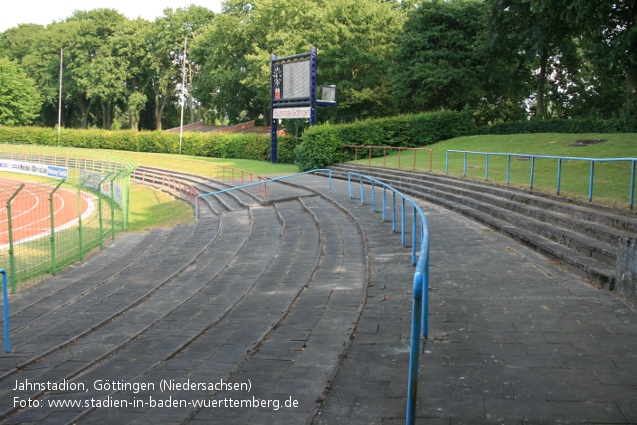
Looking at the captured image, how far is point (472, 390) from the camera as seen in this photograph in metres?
4.79

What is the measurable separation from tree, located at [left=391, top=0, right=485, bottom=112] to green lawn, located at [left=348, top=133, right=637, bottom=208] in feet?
31.1

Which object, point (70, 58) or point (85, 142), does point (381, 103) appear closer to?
point (85, 142)

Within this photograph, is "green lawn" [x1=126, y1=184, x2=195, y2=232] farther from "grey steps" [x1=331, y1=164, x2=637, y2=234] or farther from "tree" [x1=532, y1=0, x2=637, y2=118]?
"tree" [x1=532, y1=0, x2=637, y2=118]

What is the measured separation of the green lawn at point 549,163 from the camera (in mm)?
14008

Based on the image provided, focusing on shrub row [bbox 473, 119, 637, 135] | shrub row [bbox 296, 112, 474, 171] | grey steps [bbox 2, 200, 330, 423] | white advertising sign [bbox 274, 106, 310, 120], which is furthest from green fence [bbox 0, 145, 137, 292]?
shrub row [bbox 473, 119, 637, 135]

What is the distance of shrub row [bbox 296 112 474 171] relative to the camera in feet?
104

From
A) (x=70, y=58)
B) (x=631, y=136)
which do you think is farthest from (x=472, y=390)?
(x=70, y=58)

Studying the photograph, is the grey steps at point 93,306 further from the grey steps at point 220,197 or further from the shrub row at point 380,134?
the shrub row at point 380,134

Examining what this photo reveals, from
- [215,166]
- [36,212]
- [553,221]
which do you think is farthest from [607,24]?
[36,212]

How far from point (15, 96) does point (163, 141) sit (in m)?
30.5

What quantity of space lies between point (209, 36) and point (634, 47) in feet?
162

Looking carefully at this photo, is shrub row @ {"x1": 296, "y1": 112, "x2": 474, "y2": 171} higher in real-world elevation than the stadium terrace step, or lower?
higher

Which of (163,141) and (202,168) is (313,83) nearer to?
(202,168)

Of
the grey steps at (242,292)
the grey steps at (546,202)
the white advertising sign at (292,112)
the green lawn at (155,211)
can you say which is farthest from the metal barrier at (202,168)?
the grey steps at (242,292)
